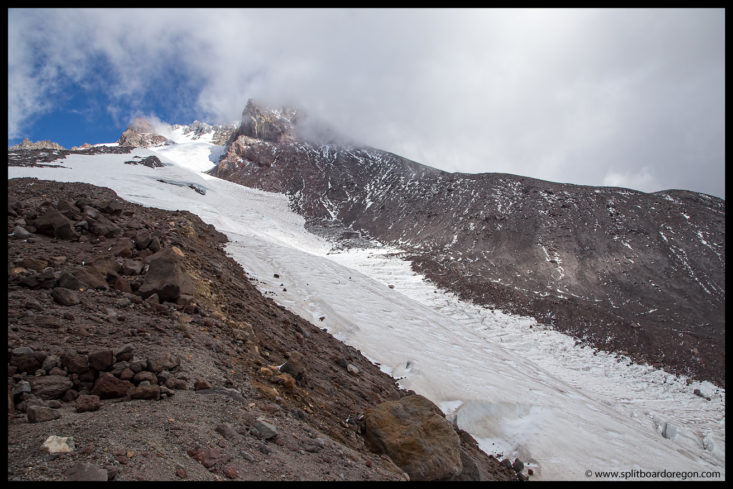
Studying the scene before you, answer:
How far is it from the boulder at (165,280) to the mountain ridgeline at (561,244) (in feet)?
64.4

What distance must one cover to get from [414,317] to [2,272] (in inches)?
532

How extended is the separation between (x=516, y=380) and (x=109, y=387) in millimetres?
11719

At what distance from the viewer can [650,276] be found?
30406 mm

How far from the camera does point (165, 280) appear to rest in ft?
20.7

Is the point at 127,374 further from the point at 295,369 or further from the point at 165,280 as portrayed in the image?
the point at 165,280

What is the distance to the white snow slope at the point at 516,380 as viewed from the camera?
8617mm

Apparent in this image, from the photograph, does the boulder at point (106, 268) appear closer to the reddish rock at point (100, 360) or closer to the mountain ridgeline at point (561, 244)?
the reddish rock at point (100, 360)

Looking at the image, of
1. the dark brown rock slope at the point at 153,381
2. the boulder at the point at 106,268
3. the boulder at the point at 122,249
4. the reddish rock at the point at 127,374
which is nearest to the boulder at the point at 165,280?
the dark brown rock slope at the point at 153,381

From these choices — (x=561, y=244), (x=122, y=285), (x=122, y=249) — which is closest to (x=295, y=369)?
(x=122, y=285)

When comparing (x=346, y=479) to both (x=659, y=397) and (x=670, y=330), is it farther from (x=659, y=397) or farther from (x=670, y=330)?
(x=670, y=330)

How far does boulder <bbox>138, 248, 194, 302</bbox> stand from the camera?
20.3ft

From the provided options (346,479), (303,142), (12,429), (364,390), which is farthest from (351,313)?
(303,142)

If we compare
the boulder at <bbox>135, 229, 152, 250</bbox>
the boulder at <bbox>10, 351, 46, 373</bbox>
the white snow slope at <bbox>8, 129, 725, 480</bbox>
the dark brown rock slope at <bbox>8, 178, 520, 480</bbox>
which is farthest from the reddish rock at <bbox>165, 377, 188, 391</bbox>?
the white snow slope at <bbox>8, 129, 725, 480</bbox>

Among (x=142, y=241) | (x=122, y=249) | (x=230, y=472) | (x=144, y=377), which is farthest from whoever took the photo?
(x=142, y=241)
